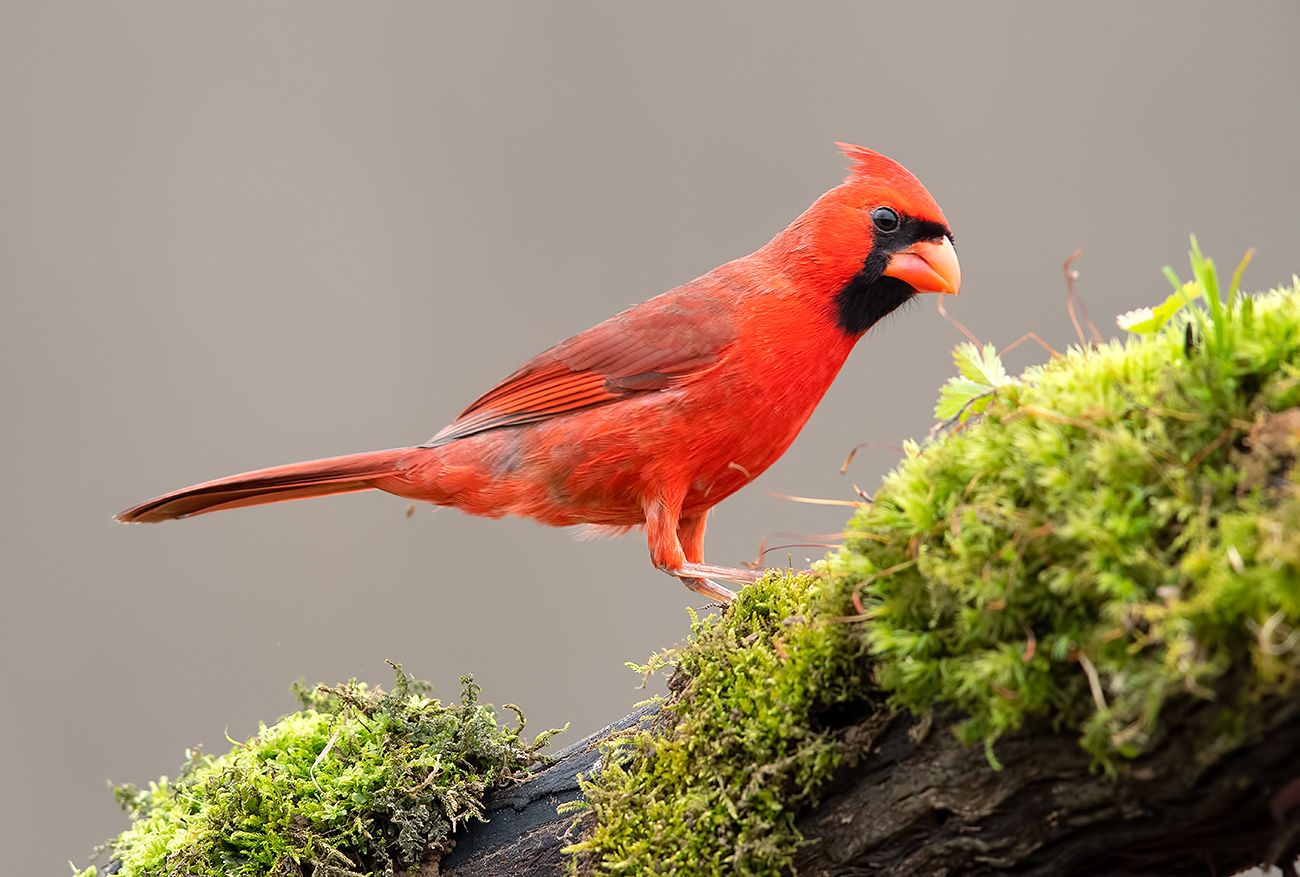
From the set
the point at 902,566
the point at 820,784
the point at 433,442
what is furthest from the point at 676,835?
the point at 433,442

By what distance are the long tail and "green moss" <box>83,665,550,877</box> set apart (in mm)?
777

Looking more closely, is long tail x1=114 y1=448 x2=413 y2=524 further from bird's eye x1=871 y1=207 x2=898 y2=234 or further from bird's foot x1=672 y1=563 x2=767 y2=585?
bird's eye x1=871 y1=207 x2=898 y2=234

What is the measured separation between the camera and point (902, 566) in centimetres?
154

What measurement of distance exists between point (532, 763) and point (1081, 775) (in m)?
1.40

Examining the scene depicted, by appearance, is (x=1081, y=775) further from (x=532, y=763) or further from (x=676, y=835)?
(x=532, y=763)

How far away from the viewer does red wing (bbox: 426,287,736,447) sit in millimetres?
3180

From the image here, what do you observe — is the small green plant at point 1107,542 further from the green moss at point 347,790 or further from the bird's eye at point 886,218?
the bird's eye at point 886,218

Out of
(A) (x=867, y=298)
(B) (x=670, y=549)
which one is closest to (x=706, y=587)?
(B) (x=670, y=549)

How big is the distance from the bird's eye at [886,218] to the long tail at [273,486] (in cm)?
152

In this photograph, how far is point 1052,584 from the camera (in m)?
1.35

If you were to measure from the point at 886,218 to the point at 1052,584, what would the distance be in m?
2.00

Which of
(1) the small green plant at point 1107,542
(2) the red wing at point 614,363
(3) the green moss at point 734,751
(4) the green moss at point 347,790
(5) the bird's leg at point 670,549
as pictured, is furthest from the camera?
(2) the red wing at point 614,363

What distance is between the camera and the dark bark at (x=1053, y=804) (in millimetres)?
1278

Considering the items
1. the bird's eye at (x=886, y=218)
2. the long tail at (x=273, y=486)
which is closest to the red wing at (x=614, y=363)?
the long tail at (x=273, y=486)
